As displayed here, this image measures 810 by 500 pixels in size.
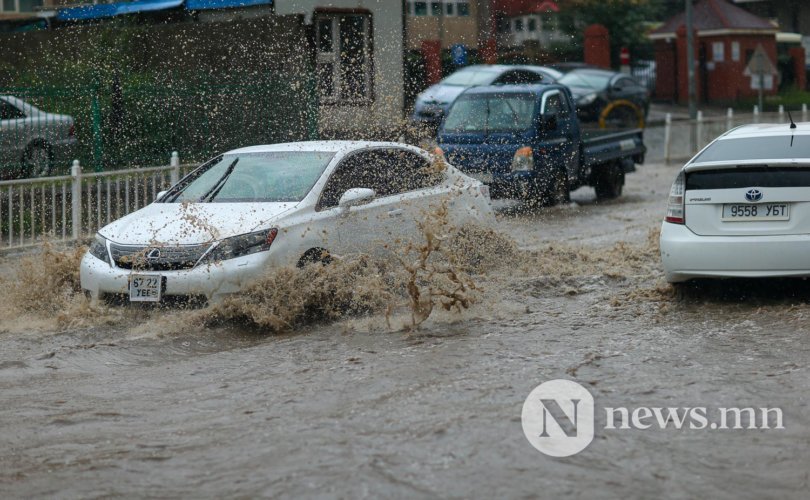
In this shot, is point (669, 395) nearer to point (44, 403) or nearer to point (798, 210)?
point (798, 210)

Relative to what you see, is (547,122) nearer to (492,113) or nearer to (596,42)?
(492,113)

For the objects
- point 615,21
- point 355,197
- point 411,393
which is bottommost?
point 411,393

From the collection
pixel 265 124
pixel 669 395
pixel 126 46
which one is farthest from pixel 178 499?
pixel 126 46

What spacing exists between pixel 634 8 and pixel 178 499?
41691 mm

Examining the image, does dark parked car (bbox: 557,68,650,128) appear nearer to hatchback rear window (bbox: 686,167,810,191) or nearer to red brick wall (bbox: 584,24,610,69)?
red brick wall (bbox: 584,24,610,69)

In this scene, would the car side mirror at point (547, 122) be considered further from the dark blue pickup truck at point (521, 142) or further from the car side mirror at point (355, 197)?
the car side mirror at point (355, 197)

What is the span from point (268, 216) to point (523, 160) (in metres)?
8.47

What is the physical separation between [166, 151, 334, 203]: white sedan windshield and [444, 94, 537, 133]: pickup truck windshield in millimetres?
7568

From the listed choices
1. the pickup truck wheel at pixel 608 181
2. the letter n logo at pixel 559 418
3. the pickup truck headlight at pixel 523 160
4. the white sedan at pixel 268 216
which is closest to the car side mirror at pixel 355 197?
the white sedan at pixel 268 216

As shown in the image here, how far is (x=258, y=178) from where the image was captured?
34.4ft

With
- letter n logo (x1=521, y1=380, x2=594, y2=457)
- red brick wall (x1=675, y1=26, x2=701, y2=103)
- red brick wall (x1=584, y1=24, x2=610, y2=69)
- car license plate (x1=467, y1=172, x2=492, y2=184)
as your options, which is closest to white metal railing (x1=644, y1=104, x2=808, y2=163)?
red brick wall (x1=584, y1=24, x2=610, y2=69)

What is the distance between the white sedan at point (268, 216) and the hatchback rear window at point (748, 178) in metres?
2.48

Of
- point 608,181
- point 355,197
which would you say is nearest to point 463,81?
point 608,181

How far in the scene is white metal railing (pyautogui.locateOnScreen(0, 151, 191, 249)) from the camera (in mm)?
14148
